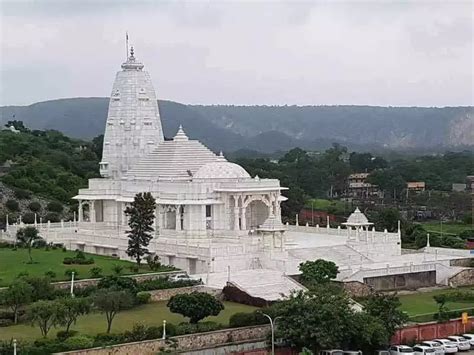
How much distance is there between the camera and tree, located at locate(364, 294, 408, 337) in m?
29.7

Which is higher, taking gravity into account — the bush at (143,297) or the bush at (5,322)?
the bush at (143,297)

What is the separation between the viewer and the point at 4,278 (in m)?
35.2

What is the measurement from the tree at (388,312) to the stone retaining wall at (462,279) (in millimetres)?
10446

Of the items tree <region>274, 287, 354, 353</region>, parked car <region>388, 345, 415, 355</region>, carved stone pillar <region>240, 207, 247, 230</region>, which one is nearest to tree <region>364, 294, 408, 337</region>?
parked car <region>388, 345, 415, 355</region>

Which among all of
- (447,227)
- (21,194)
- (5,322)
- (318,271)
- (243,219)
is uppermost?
(21,194)

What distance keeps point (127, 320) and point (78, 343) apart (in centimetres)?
391

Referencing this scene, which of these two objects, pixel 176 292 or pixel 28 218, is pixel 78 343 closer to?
pixel 176 292

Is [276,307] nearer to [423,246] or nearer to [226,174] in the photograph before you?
[226,174]

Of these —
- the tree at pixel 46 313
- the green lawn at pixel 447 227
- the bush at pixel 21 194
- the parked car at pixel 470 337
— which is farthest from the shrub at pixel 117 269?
the green lawn at pixel 447 227

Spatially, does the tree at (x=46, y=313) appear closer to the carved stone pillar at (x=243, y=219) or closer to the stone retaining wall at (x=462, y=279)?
the carved stone pillar at (x=243, y=219)

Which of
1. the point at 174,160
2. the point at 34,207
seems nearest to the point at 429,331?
the point at 174,160

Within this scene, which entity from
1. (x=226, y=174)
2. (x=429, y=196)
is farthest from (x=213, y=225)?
(x=429, y=196)

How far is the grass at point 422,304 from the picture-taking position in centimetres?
3419

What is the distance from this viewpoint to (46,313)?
28297 mm
